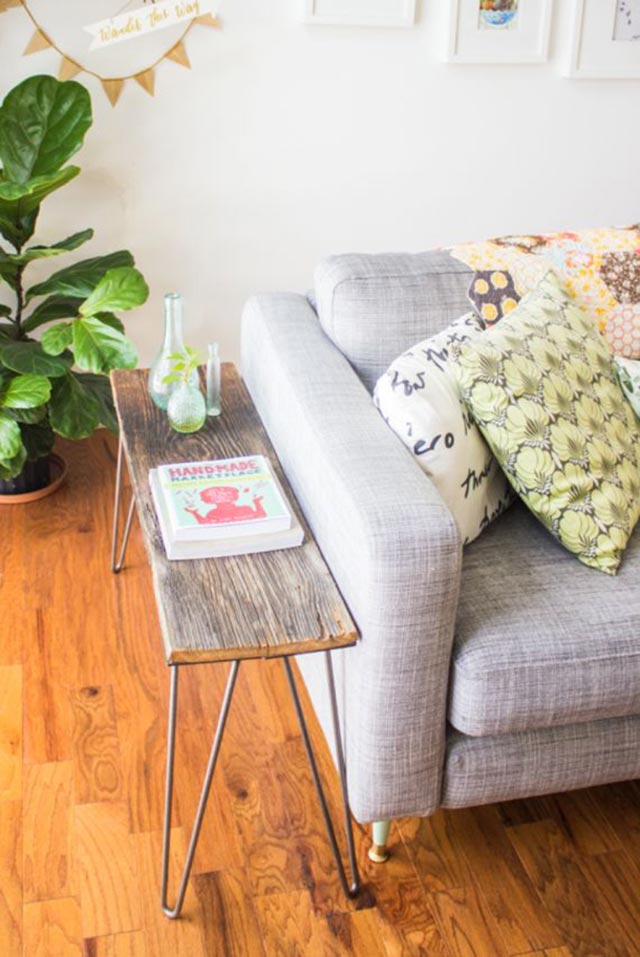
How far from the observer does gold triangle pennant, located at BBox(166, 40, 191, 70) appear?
2.87m

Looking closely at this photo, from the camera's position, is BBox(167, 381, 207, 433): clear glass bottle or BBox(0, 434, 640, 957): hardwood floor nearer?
BBox(0, 434, 640, 957): hardwood floor

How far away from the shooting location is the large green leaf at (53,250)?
2.58 meters

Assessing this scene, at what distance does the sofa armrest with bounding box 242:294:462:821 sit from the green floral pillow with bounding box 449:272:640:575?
178mm

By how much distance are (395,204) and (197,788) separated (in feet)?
5.97

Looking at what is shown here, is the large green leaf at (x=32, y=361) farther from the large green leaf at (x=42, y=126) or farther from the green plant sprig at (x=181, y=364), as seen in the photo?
the green plant sprig at (x=181, y=364)

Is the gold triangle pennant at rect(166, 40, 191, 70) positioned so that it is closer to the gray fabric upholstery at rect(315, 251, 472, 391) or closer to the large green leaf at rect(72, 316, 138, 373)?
the large green leaf at rect(72, 316, 138, 373)

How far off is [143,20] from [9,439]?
1.09m

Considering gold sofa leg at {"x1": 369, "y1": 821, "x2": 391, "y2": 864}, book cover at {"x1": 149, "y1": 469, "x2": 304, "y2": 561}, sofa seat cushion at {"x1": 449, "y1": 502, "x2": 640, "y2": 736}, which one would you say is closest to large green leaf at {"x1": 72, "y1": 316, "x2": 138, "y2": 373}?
book cover at {"x1": 149, "y1": 469, "x2": 304, "y2": 561}

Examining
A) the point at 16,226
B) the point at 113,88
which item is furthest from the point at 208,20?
the point at 16,226

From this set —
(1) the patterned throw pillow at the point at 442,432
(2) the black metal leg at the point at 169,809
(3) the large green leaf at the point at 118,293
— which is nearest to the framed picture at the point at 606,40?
(3) the large green leaf at the point at 118,293

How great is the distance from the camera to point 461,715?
5.58 feet

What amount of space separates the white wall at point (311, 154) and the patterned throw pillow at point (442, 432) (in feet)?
4.18

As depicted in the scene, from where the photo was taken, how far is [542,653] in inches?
66.2

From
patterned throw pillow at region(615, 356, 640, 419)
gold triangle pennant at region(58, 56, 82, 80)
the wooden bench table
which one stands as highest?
gold triangle pennant at region(58, 56, 82, 80)
